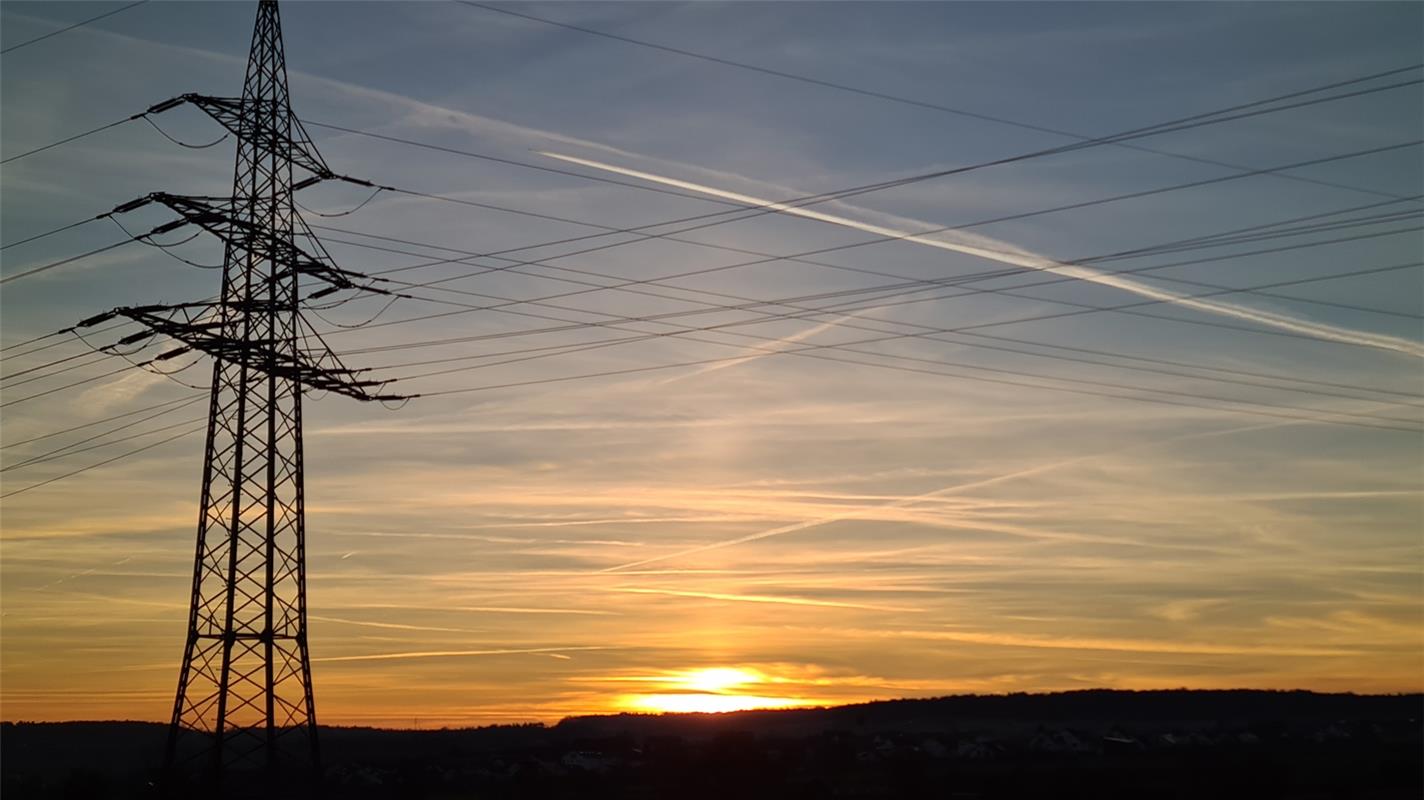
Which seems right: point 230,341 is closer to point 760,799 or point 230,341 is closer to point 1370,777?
point 760,799

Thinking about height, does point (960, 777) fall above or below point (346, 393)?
below

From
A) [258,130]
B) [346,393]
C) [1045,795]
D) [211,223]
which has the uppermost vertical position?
[258,130]

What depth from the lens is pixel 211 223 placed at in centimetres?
4888

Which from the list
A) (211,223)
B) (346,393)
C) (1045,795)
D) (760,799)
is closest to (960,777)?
(1045,795)

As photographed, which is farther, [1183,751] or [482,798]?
[1183,751]

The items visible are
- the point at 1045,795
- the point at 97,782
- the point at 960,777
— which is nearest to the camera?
the point at 97,782

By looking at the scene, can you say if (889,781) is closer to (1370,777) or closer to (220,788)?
(1370,777)

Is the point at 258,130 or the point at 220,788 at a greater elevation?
the point at 258,130

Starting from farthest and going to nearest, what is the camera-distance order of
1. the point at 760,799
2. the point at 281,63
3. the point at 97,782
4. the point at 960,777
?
the point at 960,777, the point at 760,799, the point at 97,782, the point at 281,63

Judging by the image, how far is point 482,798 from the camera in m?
87.4

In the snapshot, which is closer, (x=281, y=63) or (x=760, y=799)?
(x=281, y=63)

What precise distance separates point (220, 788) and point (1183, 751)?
493 ft

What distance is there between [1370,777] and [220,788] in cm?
7938

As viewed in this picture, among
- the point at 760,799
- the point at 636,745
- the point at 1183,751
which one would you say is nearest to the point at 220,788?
the point at 760,799
